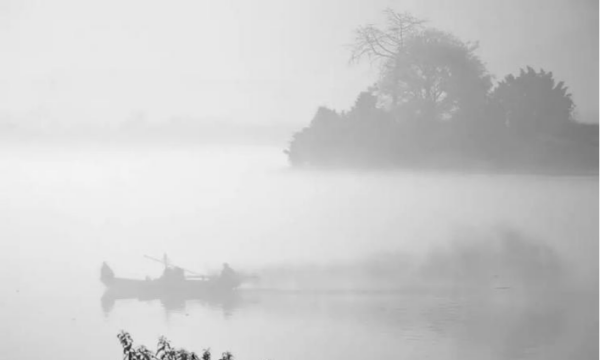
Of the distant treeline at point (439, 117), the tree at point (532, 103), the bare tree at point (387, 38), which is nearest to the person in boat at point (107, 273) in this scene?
the distant treeline at point (439, 117)

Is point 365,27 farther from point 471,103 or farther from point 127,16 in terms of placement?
point 127,16

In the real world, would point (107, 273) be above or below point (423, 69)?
below

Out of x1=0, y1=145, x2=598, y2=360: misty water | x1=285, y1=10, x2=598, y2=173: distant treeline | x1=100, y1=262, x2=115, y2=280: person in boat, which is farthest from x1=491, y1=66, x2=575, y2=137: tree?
x1=100, y1=262, x2=115, y2=280: person in boat

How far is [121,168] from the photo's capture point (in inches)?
150

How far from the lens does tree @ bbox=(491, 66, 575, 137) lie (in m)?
3.95

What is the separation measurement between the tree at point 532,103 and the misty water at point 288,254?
0.80 ft

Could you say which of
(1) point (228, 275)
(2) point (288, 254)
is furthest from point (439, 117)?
(1) point (228, 275)

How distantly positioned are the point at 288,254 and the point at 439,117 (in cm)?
92

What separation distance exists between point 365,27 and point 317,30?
22 cm

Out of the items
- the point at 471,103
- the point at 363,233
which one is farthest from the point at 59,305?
the point at 471,103

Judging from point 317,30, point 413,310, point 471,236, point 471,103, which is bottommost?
point 413,310

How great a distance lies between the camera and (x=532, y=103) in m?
3.96

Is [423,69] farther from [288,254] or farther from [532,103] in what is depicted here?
[288,254]

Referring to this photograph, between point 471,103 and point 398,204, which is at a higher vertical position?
point 471,103
